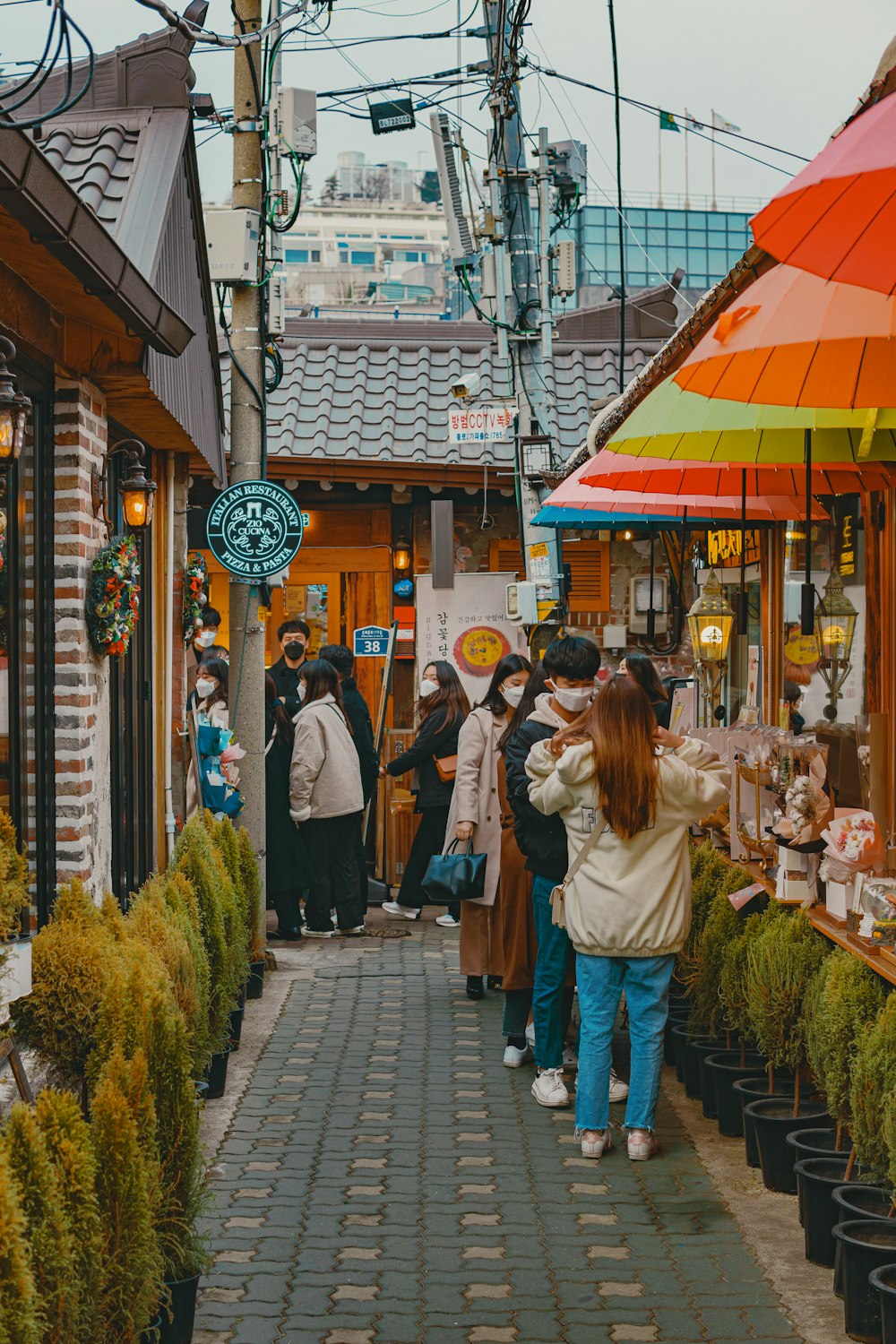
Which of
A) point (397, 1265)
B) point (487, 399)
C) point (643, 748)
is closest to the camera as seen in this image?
point (397, 1265)

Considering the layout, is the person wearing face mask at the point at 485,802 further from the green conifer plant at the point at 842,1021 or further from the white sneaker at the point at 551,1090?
the green conifer plant at the point at 842,1021

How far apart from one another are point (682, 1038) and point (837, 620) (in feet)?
6.90

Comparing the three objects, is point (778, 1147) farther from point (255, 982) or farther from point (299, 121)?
point (299, 121)

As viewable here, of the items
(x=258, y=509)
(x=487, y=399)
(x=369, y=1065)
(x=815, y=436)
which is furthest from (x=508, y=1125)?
(x=487, y=399)

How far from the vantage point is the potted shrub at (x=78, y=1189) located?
336 centimetres

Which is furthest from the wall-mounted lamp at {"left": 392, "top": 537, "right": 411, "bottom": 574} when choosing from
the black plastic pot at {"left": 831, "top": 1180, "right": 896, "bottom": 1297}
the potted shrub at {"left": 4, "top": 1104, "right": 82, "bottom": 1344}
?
the potted shrub at {"left": 4, "top": 1104, "right": 82, "bottom": 1344}

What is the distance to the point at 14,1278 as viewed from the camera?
2809 mm

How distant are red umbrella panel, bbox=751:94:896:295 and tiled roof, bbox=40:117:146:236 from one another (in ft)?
13.2

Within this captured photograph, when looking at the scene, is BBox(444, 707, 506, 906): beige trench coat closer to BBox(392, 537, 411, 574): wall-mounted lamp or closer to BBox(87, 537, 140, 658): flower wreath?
BBox(87, 537, 140, 658): flower wreath

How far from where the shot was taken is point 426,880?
8.09 meters

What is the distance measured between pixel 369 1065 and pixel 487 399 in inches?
237

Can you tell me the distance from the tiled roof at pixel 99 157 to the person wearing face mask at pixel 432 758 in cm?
525

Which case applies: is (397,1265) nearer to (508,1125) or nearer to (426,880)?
(508,1125)

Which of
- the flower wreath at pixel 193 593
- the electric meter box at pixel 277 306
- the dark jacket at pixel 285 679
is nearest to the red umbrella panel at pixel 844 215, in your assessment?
the flower wreath at pixel 193 593
